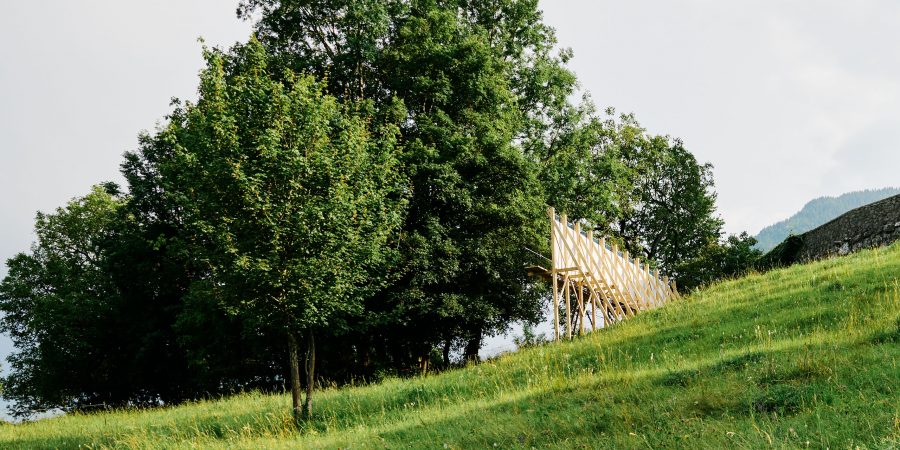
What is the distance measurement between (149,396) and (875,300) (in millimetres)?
31606

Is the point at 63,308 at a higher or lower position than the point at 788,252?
higher

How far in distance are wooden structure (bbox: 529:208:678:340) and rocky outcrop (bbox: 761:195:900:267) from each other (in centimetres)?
719

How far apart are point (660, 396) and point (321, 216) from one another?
680 centimetres

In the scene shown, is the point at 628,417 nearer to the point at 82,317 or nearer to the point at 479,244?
the point at 479,244

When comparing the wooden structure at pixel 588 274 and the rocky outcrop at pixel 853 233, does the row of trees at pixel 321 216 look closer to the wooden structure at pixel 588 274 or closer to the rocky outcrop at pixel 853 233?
the wooden structure at pixel 588 274

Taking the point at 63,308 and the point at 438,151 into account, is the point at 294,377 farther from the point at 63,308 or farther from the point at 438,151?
the point at 63,308

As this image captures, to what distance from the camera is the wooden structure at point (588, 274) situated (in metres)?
20.4

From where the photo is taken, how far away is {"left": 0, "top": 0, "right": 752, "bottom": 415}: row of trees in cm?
1252

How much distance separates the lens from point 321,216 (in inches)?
471

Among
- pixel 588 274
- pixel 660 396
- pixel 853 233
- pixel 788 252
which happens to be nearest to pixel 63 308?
pixel 588 274

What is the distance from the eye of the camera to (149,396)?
1257 inches

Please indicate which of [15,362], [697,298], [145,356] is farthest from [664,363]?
[15,362]

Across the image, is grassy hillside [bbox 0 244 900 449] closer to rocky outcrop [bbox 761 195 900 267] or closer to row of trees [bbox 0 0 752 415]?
row of trees [bbox 0 0 752 415]

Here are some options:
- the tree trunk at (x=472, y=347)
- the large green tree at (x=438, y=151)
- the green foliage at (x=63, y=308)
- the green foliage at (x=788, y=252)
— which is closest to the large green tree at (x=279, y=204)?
the large green tree at (x=438, y=151)
